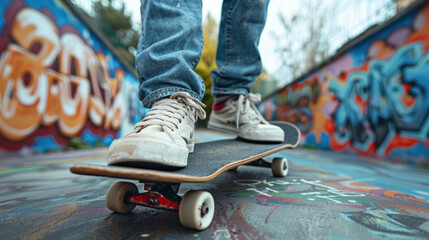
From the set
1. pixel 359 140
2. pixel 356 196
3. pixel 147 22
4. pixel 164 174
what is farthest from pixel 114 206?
pixel 359 140

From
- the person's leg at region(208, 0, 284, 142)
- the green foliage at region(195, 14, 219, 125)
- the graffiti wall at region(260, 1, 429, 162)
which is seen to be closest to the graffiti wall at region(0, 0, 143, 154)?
the person's leg at region(208, 0, 284, 142)

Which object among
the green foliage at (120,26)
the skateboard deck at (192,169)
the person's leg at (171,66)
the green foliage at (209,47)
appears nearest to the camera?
the skateboard deck at (192,169)

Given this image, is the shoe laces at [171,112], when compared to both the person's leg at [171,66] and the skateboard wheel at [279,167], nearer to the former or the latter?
the person's leg at [171,66]

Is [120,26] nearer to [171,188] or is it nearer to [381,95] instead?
[381,95]

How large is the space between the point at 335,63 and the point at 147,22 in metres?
4.84

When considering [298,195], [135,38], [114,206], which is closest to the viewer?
[114,206]

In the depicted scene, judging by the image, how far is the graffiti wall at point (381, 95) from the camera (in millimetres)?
2908

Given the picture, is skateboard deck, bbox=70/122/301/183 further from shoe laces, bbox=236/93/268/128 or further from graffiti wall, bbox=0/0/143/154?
graffiti wall, bbox=0/0/143/154

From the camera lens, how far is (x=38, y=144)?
323 centimetres

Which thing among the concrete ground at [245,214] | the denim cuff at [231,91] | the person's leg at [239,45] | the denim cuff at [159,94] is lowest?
the concrete ground at [245,214]

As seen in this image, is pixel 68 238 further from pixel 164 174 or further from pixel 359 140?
pixel 359 140

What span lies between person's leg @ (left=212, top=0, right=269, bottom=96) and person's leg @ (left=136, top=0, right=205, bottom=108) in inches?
21.2

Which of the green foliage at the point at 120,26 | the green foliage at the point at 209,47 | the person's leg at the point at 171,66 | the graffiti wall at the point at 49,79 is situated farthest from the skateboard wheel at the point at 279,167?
the green foliage at the point at 120,26

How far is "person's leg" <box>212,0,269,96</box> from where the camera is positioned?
1.53 m
